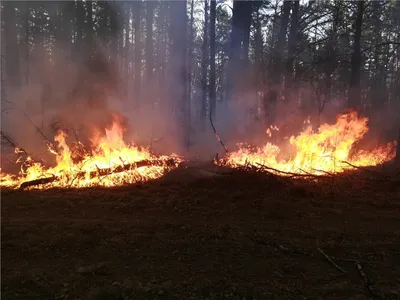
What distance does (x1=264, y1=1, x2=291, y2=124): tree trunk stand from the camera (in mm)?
14633

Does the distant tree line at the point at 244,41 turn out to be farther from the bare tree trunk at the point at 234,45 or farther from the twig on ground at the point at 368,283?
the twig on ground at the point at 368,283

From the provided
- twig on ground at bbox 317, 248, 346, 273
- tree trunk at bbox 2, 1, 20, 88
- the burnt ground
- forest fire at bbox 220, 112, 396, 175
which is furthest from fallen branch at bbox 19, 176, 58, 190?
tree trunk at bbox 2, 1, 20, 88

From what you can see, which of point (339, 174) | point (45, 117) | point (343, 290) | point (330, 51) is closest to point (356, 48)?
point (330, 51)

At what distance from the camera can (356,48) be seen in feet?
47.4

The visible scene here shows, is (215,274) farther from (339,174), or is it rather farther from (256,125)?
(256,125)

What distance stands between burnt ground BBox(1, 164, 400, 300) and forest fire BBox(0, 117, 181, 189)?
1.90ft

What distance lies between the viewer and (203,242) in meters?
4.31

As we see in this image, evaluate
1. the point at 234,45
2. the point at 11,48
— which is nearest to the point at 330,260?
the point at 234,45

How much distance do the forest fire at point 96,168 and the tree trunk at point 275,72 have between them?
7060mm

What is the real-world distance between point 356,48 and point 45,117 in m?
14.9

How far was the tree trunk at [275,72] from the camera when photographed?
14.6 m

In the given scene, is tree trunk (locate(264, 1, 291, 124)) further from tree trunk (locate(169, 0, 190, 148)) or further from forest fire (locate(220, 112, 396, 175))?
forest fire (locate(220, 112, 396, 175))

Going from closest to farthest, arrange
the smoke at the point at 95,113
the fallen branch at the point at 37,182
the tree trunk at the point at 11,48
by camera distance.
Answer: the fallen branch at the point at 37,182 → the smoke at the point at 95,113 → the tree trunk at the point at 11,48

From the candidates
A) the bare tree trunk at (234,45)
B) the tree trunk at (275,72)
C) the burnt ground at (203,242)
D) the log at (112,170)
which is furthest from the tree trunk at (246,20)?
the burnt ground at (203,242)
